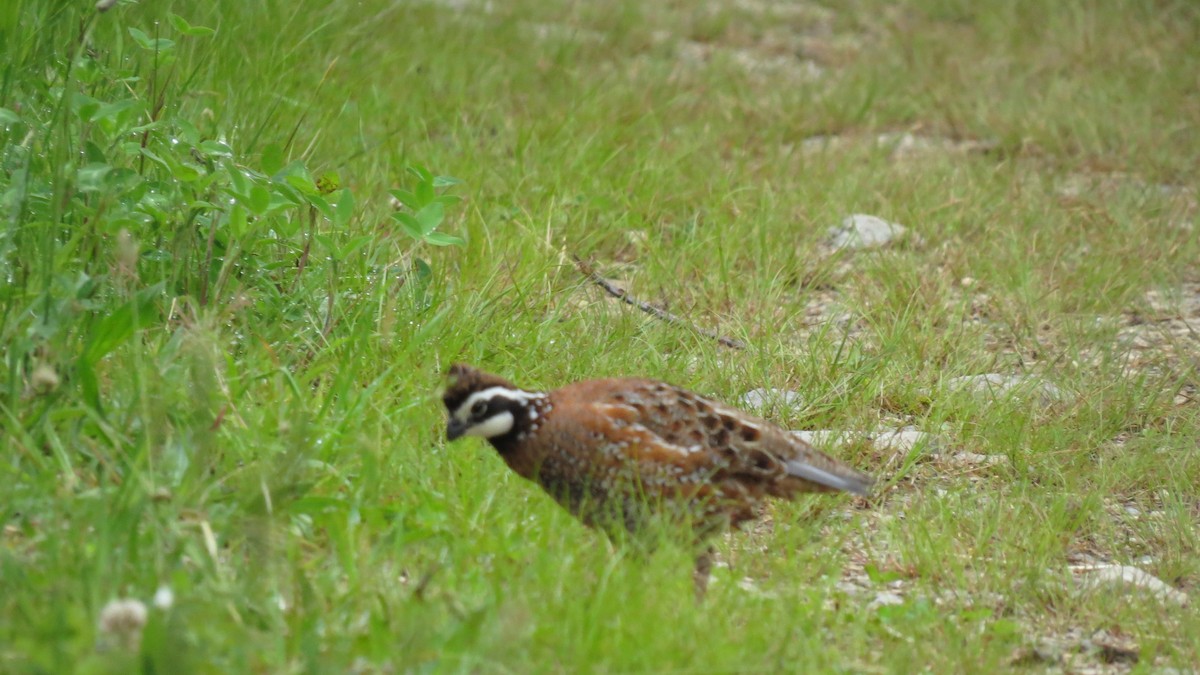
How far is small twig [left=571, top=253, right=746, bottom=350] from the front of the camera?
18.9ft

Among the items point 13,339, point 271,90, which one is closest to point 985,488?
point 13,339

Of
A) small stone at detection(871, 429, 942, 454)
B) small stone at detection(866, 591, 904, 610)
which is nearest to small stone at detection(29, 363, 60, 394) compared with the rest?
small stone at detection(866, 591, 904, 610)

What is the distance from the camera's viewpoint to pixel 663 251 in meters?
6.66

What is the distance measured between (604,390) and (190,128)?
5.86ft

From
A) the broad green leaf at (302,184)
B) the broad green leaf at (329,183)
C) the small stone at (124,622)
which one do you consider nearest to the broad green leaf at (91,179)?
the broad green leaf at (302,184)

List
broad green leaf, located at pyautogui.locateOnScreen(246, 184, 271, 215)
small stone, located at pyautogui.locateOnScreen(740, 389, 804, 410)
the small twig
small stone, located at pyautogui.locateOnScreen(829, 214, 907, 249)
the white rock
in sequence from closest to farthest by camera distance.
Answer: the white rock < broad green leaf, located at pyautogui.locateOnScreen(246, 184, 271, 215) < small stone, located at pyautogui.locateOnScreen(740, 389, 804, 410) < the small twig < small stone, located at pyautogui.locateOnScreen(829, 214, 907, 249)

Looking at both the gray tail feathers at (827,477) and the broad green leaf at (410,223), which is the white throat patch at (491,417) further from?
the broad green leaf at (410,223)

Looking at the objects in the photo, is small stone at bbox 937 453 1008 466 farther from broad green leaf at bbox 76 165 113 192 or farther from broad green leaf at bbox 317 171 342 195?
broad green leaf at bbox 76 165 113 192

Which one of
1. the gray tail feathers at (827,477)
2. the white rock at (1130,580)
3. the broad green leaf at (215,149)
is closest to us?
the gray tail feathers at (827,477)

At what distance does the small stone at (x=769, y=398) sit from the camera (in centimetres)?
527

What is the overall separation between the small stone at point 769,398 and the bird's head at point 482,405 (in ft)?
5.19

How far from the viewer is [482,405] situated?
3830 millimetres

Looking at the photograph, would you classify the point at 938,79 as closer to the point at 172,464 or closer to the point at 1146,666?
the point at 1146,666

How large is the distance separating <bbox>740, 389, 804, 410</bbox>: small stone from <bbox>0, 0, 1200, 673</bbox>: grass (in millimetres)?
52
